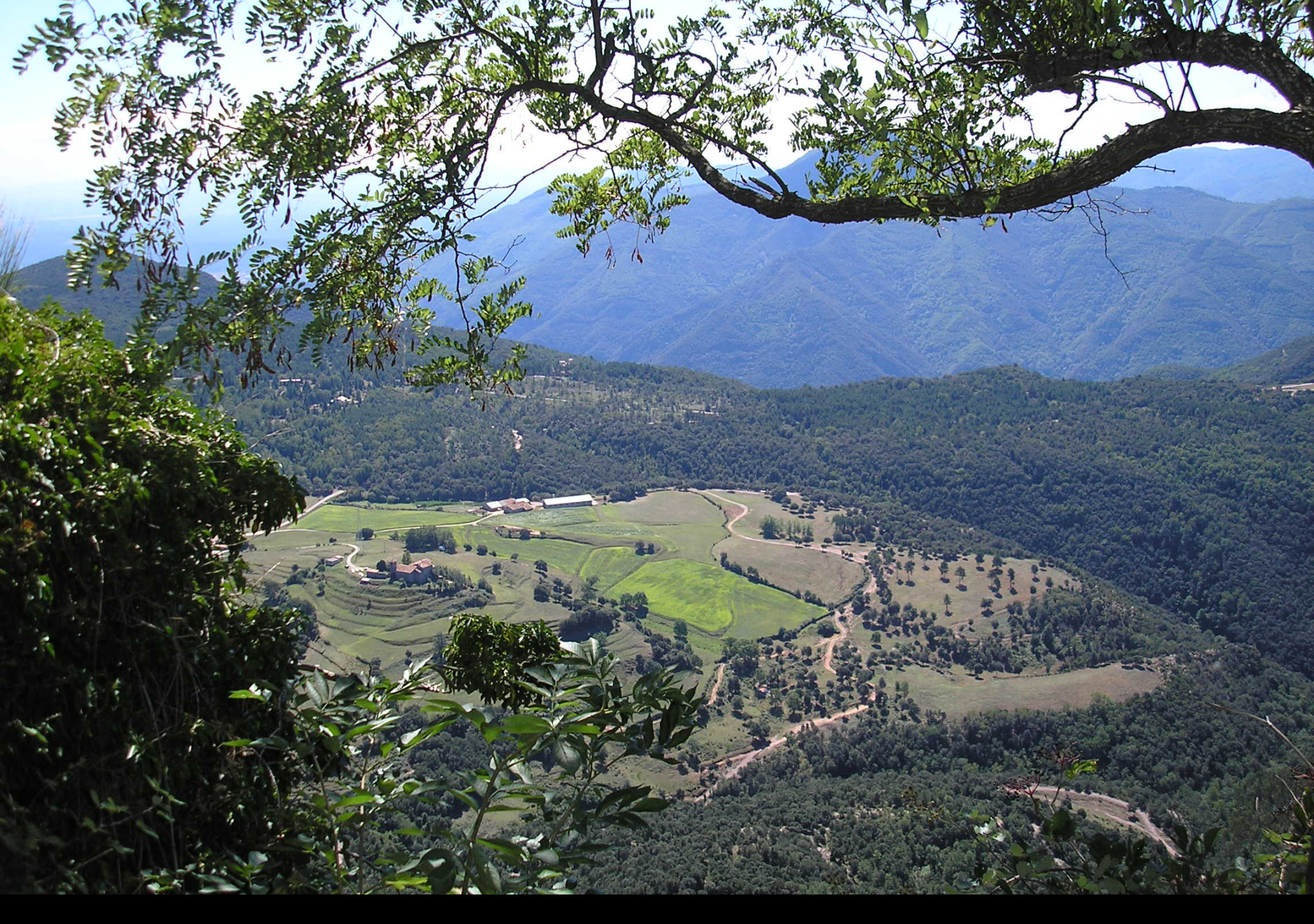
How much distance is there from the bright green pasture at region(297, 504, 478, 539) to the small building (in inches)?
253

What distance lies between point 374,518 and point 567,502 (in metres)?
15.0

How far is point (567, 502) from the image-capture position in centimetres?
6109

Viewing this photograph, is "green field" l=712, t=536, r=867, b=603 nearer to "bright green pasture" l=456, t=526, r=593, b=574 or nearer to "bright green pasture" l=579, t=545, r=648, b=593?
"bright green pasture" l=579, t=545, r=648, b=593

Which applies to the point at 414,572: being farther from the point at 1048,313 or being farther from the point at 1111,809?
the point at 1048,313

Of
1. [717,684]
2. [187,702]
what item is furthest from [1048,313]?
[187,702]

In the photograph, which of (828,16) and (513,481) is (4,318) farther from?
(513,481)

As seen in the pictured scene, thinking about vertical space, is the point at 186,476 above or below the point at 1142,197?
below

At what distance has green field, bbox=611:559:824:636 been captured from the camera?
42.9 meters

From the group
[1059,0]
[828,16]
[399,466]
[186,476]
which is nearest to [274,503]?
[186,476]

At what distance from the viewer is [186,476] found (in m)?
2.03

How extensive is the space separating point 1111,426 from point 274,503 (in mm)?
65490

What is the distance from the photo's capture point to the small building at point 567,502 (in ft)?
196

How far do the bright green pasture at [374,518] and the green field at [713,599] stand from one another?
44.3ft

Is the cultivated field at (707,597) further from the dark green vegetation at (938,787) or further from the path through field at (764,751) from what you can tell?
the dark green vegetation at (938,787)
